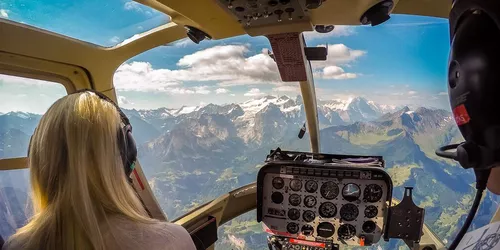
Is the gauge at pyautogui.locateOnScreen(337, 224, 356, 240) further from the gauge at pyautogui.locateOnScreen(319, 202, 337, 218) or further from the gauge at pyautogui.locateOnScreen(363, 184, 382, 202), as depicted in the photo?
the gauge at pyautogui.locateOnScreen(363, 184, 382, 202)

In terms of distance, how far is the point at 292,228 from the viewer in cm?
326

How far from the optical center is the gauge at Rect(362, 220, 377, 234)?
9.89 ft

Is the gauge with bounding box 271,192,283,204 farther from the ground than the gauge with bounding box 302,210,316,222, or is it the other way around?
the gauge with bounding box 271,192,283,204

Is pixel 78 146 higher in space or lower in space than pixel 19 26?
lower

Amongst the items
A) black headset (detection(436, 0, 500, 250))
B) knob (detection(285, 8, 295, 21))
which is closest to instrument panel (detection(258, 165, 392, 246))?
knob (detection(285, 8, 295, 21))

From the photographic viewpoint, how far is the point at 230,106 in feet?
13.4

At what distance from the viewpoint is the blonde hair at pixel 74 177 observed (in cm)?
106

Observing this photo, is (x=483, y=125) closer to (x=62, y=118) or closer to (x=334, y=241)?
(x=62, y=118)

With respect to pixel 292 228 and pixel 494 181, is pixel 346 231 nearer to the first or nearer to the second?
pixel 292 228

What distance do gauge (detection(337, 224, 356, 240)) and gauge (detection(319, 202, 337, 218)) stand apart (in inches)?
5.3

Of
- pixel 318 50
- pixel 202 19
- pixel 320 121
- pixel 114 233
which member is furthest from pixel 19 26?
pixel 320 121

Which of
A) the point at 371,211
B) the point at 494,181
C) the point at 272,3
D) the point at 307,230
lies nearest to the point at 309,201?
the point at 307,230

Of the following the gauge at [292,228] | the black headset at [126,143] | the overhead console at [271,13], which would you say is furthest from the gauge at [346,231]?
the black headset at [126,143]

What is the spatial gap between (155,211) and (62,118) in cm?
243
